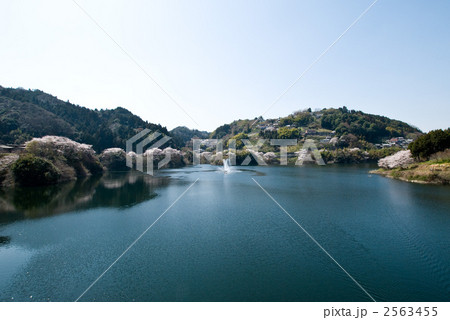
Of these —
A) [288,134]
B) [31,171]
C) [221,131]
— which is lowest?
[31,171]

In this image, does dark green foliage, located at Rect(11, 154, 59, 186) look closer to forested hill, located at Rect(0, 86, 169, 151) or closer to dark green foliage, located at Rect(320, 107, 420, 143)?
forested hill, located at Rect(0, 86, 169, 151)

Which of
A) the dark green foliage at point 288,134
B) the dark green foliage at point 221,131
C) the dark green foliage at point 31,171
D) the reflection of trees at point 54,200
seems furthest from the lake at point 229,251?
the dark green foliage at point 221,131

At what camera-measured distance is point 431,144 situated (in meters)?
38.5

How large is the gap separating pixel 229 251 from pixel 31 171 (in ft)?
110

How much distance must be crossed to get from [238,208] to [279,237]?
25.4ft

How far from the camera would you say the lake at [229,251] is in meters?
8.92

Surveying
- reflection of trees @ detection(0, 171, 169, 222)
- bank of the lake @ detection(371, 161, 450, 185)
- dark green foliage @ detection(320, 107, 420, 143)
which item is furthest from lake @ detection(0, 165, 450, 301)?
dark green foliage @ detection(320, 107, 420, 143)

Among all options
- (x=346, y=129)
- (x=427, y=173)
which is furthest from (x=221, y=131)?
(x=427, y=173)

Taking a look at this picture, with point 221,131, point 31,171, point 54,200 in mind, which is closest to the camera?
point 54,200

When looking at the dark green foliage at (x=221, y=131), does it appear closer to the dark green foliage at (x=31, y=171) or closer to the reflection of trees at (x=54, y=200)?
the dark green foliage at (x=31, y=171)

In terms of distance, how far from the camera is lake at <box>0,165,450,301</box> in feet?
29.3

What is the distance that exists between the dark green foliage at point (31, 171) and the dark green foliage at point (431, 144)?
5586 centimetres

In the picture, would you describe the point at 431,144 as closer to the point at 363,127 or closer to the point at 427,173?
the point at 427,173

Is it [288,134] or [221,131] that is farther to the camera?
[221,131]
